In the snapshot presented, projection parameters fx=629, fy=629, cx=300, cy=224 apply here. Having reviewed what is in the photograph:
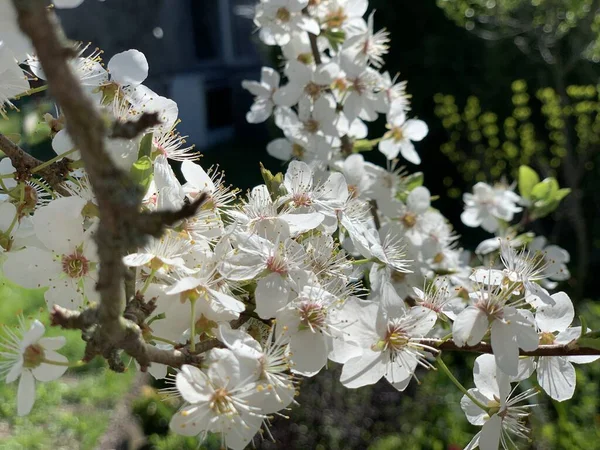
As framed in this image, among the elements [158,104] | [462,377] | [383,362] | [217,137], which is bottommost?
[217,137]

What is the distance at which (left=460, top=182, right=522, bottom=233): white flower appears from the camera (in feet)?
7.55

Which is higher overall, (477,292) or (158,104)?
(158,104)

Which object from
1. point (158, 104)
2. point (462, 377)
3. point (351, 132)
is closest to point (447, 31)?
point (462, 377)

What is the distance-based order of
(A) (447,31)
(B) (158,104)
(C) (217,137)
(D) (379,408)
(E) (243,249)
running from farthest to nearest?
(C) (217,137), (A) (447,31), (D) (379,408), (B) (158,104), (E) (243,249)

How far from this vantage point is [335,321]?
889 mm

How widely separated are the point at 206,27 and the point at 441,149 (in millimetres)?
7222

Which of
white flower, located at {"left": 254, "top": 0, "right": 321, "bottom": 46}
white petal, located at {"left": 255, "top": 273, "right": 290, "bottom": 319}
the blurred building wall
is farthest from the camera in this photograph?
the blurred building wall

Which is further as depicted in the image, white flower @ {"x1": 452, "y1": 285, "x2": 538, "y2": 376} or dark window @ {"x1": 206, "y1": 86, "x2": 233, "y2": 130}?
dark window @ {"x1": 206, "y1": 86, "x2": 233, "y2": 130}

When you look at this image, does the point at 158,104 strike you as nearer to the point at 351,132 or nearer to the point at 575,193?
the point at 351,132

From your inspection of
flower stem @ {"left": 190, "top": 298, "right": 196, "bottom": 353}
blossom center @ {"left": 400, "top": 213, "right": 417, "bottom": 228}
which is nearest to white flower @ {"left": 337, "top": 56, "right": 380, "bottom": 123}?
blossom center @ {"left": 400, "top": 213, "right": 417, "bottom": 228}

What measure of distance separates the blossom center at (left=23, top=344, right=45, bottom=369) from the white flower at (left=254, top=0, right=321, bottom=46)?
1070 millimetres

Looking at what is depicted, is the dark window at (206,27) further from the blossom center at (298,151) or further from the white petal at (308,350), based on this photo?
the white petal at (308,350)

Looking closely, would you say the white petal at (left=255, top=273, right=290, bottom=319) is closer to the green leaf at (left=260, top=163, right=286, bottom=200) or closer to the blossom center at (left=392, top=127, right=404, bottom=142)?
the green leaf at (left=260, top=163, right=286, bottom=200)

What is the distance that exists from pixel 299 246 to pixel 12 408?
3360mm
